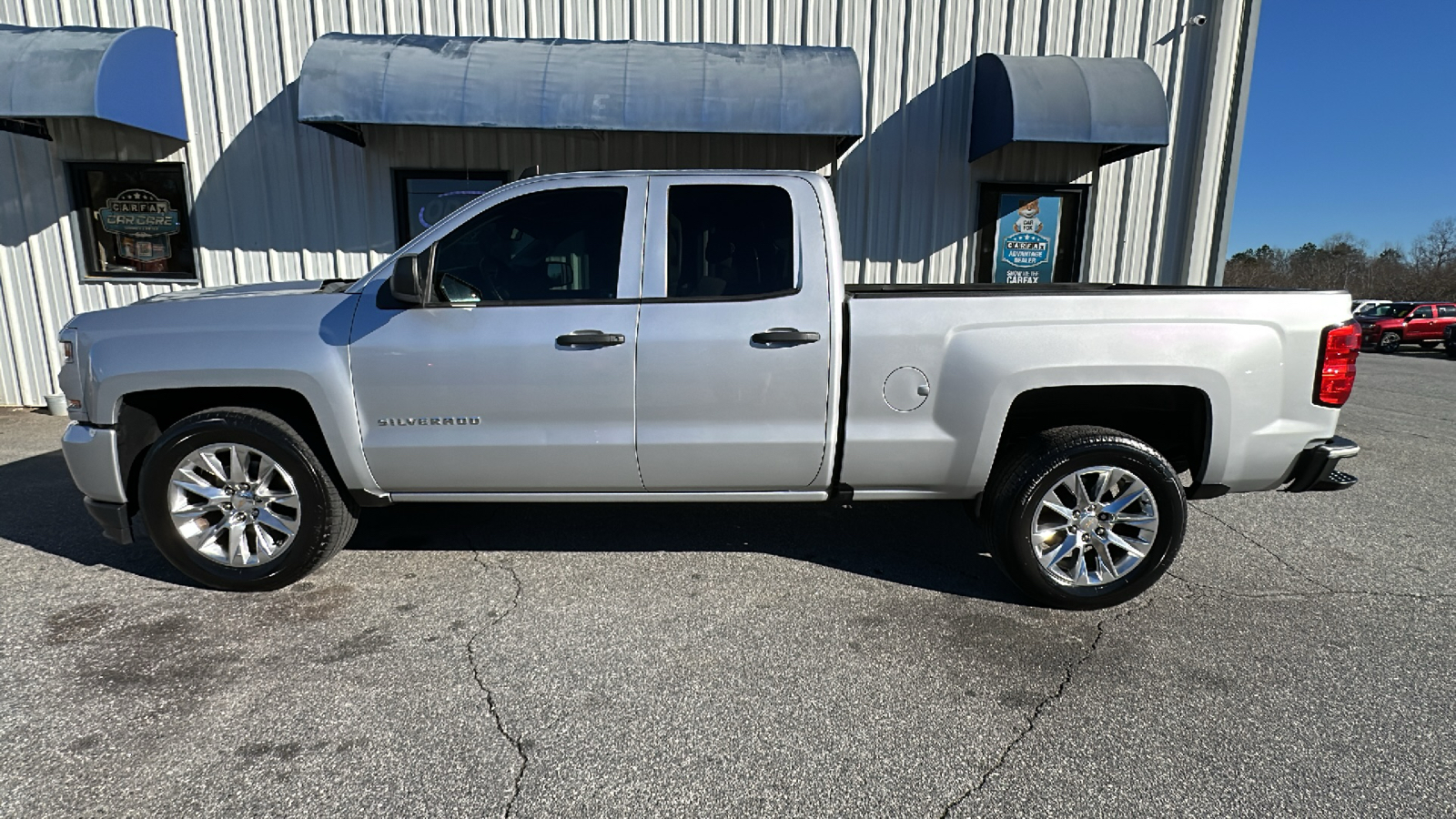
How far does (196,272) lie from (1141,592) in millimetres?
9122

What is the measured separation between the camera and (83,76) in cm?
611

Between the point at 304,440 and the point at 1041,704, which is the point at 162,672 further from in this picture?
the point at 1041,704

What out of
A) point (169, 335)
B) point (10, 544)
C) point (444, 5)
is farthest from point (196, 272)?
point (169, 335)

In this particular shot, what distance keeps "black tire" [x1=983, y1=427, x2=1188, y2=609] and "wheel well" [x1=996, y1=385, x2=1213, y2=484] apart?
143 millimetres

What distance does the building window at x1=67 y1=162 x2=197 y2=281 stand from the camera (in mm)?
7445

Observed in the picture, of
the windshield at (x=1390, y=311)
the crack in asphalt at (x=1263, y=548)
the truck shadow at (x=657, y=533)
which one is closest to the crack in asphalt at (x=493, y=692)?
the truck shadow at (x=657, y=533)

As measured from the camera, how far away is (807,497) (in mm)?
3404

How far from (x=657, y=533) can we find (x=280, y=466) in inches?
77.3

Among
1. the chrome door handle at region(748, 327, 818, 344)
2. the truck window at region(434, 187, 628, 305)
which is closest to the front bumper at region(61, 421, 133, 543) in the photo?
the truck window at region(434, 187, 628, 305)

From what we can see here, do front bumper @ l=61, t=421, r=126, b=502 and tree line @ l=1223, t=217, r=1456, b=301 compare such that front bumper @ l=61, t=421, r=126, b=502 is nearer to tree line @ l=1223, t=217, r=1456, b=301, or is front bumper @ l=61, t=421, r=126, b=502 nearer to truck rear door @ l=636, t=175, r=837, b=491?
truck rear door @ l=636, t=175, r=837, b=491

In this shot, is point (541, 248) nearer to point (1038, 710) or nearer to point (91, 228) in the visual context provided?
point (1038, 710)

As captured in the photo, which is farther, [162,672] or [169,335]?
[169,335]

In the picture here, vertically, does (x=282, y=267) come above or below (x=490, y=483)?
above

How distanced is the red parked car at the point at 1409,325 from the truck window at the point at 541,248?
87.9 feet
